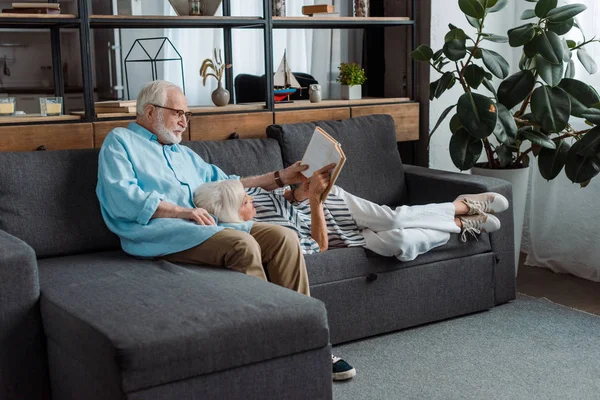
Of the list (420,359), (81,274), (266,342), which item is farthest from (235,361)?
(420,359)

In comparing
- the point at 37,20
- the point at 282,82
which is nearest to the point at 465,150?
the point at 282,82

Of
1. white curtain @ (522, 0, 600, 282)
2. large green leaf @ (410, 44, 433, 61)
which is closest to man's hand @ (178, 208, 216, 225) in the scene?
large green leaf @ (410, 44, 433, 61)

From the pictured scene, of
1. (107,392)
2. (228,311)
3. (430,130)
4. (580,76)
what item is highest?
(580,76)

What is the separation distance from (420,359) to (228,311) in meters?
1.09

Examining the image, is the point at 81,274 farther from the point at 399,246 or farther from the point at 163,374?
the point at 399,246

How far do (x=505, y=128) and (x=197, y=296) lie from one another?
1975 millimetres

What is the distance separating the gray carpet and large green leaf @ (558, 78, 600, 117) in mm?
945

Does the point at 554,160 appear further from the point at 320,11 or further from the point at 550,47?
the point at 320,11

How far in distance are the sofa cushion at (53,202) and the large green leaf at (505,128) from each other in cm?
181

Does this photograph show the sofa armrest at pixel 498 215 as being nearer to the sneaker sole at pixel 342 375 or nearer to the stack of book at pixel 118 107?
the sneaker sole at pixel 342 375

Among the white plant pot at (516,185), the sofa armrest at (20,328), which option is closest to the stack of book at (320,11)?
the white plant pot at (516,185)

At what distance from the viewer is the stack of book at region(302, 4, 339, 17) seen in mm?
4148

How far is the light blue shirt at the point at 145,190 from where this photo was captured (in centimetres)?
287

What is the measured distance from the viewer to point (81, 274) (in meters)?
2.77
